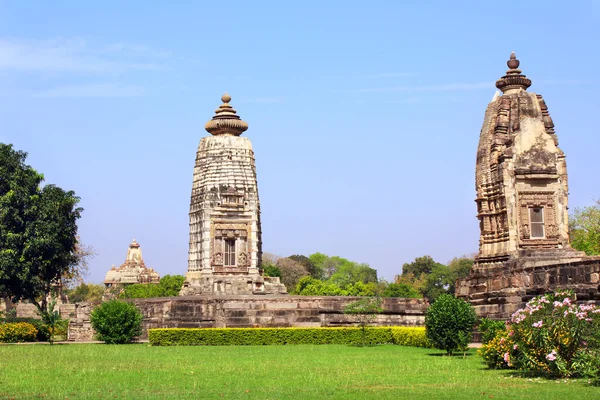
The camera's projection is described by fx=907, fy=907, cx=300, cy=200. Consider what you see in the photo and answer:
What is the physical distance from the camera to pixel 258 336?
27562mm

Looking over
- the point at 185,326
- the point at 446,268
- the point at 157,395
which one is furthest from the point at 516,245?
the point at 446,268

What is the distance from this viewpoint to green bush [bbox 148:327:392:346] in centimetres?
2734

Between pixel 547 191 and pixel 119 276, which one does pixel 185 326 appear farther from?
pixel 119 276

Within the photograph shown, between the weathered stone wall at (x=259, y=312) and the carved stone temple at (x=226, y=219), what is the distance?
212 inches

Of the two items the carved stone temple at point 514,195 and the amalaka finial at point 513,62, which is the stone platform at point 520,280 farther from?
the amalaka finial at point 513,62

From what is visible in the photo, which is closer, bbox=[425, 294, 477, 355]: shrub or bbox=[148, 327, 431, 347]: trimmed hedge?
bbox=[425, 294, 477, 355]: shrub

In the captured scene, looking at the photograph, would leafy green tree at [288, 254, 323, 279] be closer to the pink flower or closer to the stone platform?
the stone platform

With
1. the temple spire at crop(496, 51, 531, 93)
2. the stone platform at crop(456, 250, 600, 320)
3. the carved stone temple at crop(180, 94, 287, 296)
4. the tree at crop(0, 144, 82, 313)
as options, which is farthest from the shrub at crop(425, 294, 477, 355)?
the tree at crop(0, 144, 82, 313)

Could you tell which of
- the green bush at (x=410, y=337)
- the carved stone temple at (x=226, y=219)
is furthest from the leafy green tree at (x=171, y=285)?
the green bush at (x=410, y=337)

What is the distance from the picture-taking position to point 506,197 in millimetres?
26844

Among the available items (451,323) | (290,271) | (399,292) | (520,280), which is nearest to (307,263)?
(290,271)

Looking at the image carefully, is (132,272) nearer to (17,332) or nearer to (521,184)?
(17,332)

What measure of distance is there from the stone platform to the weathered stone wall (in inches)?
152

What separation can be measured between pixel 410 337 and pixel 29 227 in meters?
17.6
